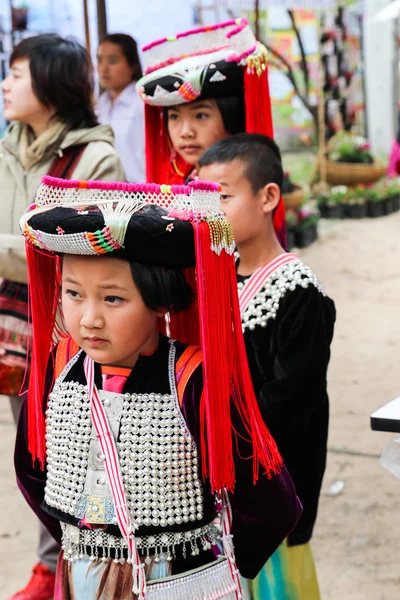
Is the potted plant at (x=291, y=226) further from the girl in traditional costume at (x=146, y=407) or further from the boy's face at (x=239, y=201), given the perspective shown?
the girl in traditional costume at (x=146, y=407)

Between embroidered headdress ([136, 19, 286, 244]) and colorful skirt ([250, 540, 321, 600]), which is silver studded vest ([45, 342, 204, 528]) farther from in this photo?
embroidered headdress ([136, 19, 286, 244])

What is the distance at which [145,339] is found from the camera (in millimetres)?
1698

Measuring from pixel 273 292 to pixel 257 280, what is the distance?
66 millimetres

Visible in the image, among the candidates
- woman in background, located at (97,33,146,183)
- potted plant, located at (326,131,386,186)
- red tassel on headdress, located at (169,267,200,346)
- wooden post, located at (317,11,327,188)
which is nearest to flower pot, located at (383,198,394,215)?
potted plant, located at (326,131,386,186)

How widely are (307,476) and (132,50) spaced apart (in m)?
3.20

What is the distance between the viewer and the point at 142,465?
168 centimetres

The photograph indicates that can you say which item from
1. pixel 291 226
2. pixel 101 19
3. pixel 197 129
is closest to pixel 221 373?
pixel 197 129

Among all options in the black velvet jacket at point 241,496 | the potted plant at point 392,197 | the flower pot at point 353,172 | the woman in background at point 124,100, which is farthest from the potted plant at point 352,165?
the black velvet jacket at point 241,496

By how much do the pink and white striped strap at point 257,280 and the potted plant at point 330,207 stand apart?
8.35 m

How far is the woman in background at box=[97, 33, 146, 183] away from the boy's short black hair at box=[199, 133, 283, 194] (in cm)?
225

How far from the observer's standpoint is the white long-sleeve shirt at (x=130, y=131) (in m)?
4.64

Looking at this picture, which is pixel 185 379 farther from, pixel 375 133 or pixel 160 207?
pixel 375 133

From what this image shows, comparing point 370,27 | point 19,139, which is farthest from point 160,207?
point 370,27

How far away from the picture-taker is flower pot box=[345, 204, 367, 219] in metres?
10.5
